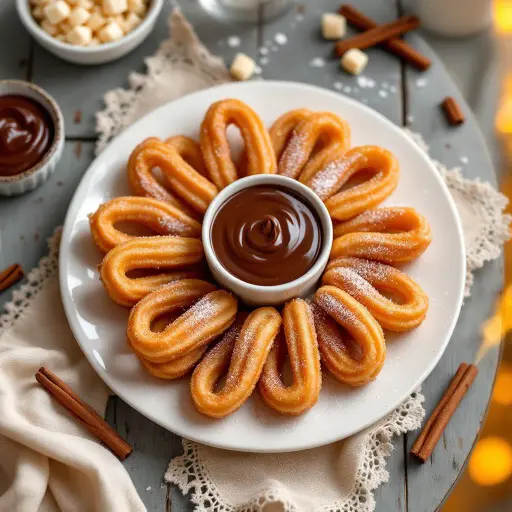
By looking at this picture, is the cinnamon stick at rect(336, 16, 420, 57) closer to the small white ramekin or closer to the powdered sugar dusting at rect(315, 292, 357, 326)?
the small white ramekin

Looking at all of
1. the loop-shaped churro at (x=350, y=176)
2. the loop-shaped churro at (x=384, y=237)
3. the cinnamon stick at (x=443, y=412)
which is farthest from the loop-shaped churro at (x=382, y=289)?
the cinnamon stick at (x=443, y=412)

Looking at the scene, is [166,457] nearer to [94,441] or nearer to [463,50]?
[94,441]

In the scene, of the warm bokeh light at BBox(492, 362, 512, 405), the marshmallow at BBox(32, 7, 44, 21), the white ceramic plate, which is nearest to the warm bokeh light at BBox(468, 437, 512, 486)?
the warm bokeh light at BBox(492, 362, 512, 405)

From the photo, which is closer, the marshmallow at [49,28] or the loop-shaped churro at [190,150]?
the loop-shaped churro at [190,150]

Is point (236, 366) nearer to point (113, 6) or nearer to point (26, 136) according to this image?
point (26, 136)

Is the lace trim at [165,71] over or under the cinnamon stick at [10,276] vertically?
over

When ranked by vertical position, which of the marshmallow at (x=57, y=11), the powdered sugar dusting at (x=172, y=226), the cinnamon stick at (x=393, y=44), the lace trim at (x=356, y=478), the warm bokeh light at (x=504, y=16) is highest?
the marshmallow at (x=57, y=11)

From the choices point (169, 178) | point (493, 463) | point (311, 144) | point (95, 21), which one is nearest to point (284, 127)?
point (311, 144)

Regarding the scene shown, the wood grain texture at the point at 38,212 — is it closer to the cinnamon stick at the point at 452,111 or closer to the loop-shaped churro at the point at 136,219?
the loop-shaped churro at the point at 136,219
